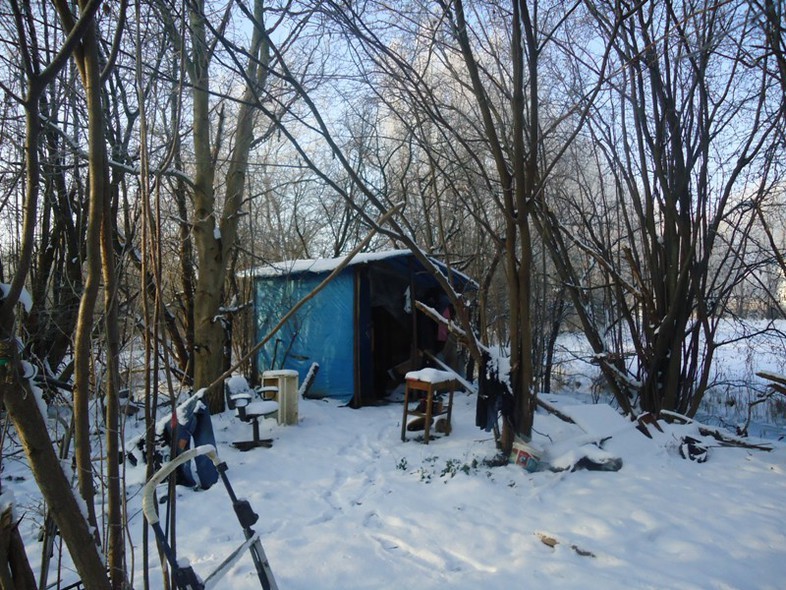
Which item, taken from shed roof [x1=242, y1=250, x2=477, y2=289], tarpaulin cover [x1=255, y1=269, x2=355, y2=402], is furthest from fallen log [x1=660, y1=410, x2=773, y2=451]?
tarpaulin cover [x1=255, y1=269, x2=355, y2=402]

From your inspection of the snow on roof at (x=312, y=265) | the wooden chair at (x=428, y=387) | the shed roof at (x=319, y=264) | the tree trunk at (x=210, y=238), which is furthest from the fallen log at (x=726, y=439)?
the tree trunk at (x=210, y=238)

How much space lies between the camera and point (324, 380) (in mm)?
8875

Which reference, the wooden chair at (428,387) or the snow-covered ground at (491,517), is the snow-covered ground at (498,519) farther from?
the wooden chair at (428,387)

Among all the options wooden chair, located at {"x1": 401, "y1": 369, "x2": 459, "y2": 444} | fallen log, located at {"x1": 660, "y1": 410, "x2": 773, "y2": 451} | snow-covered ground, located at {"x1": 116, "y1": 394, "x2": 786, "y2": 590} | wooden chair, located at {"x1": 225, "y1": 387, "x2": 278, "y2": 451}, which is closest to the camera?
snow-covered ground, located at {"x1": 116, "y1": 394, "x2": 786, "y2": 590}

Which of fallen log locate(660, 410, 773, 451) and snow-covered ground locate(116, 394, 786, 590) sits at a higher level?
fallen log locate(660, 410, 773, 451)

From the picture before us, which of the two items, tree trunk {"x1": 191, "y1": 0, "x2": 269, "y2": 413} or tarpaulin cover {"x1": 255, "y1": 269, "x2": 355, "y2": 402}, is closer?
tree trunk {"x1": 191, "y1": 0, "x2": 269, "y2": 413}

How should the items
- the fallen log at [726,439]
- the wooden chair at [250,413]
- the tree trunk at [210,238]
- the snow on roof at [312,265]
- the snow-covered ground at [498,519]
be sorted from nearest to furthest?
the snow-covered ground at [498,519], the fallen log at [726,439], the wooden chair at [250,413], the tree trunk at [210,238], the snow on roof at [312,265]

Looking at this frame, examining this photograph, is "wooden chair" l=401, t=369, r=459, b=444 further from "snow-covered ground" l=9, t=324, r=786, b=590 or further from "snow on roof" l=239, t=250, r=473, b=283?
"snow on roof" l=239, t=250, r=473, b=283

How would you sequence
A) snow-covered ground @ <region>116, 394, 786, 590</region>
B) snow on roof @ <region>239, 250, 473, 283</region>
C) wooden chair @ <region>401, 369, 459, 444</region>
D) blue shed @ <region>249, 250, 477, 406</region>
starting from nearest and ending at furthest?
snow-covered ground @ <region>116, 394, 786, 590</region> → wooden chair @ <region>401, 369, 459, 444</region> → snow on roof @ <region>239, 250, 473, 283</region> → blue shed @ <region>249, 250, 477, 406</region>

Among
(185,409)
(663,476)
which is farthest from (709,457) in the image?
(185,409)

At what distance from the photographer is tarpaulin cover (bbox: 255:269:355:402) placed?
8727mm

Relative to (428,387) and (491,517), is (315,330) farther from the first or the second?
(491,517)

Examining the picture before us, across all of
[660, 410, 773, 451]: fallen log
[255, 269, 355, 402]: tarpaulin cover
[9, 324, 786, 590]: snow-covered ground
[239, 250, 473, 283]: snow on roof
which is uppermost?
[239, 250, 473, 283]: snow on roof

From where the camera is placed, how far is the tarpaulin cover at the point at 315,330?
873cm
